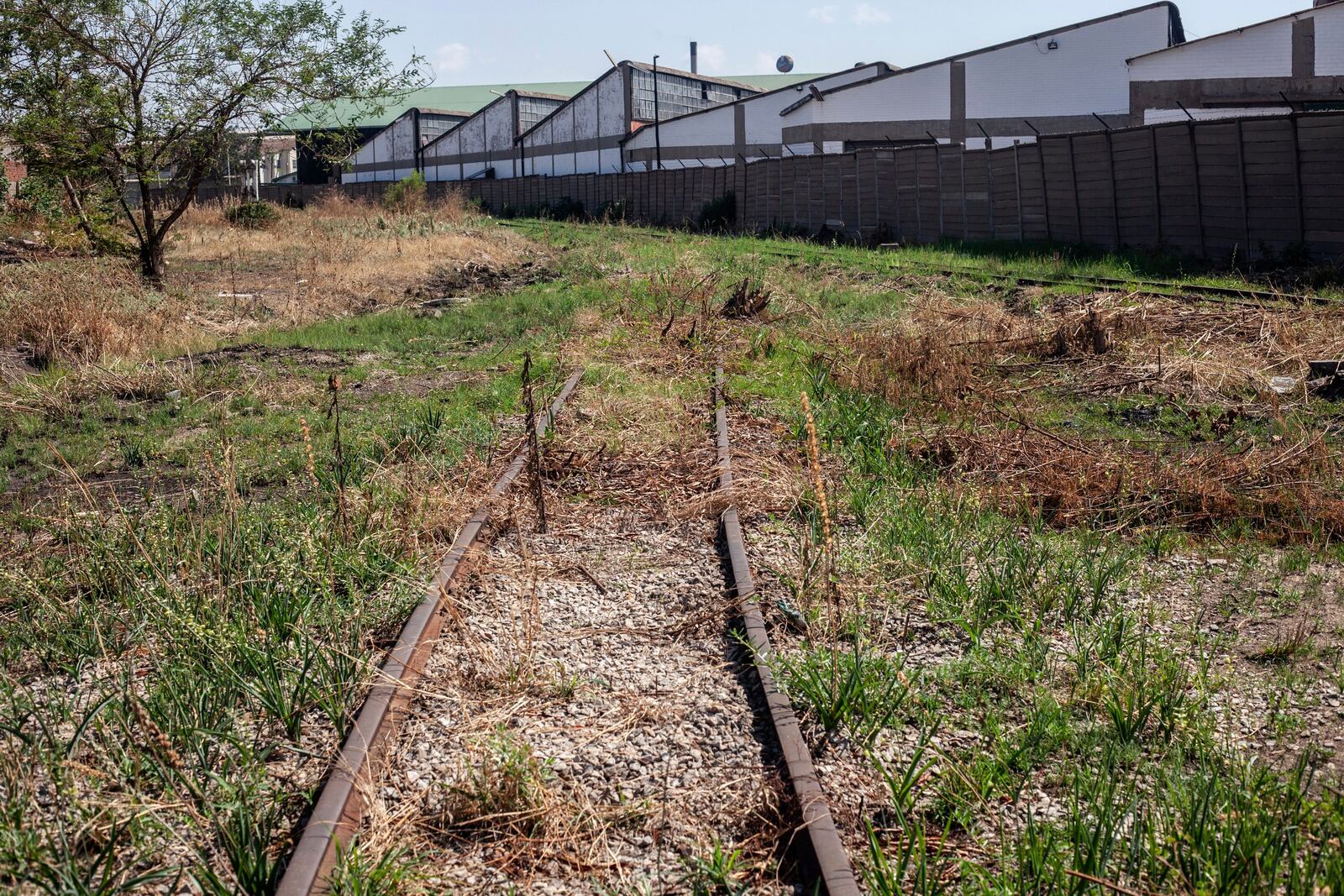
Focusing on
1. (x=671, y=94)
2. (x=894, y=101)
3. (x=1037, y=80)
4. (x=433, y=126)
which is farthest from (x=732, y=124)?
(x=433, y=126)

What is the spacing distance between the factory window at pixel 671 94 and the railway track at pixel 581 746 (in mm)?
52341

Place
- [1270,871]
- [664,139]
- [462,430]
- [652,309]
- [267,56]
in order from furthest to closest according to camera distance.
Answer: [664,139] < [267,56] < [652,309] < [462,430] < [1270,871]

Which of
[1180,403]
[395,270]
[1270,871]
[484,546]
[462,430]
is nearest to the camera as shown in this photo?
[1270,871]

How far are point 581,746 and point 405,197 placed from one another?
1703 inches

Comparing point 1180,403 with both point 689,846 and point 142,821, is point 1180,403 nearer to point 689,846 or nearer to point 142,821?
point 689,846

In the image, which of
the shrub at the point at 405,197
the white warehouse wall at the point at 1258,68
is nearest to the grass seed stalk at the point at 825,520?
the white warehouse wall at the point at 1258,68

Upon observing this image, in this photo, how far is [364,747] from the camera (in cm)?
385

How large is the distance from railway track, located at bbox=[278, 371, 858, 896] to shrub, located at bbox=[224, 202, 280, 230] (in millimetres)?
34618

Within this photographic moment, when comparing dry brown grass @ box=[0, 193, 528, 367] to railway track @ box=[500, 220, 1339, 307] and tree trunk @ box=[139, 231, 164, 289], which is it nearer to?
tree trunk @ box=[139, 231, 164, 289]

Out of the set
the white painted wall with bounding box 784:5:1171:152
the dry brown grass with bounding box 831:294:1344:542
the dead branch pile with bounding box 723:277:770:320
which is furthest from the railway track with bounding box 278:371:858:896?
the white painted wall with bounding box 784:5:1171:152

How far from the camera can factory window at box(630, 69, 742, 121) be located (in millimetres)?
55688

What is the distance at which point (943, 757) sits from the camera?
379 centimetres

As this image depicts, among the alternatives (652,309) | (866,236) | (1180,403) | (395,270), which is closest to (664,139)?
(866,236)

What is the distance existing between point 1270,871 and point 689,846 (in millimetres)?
1672
